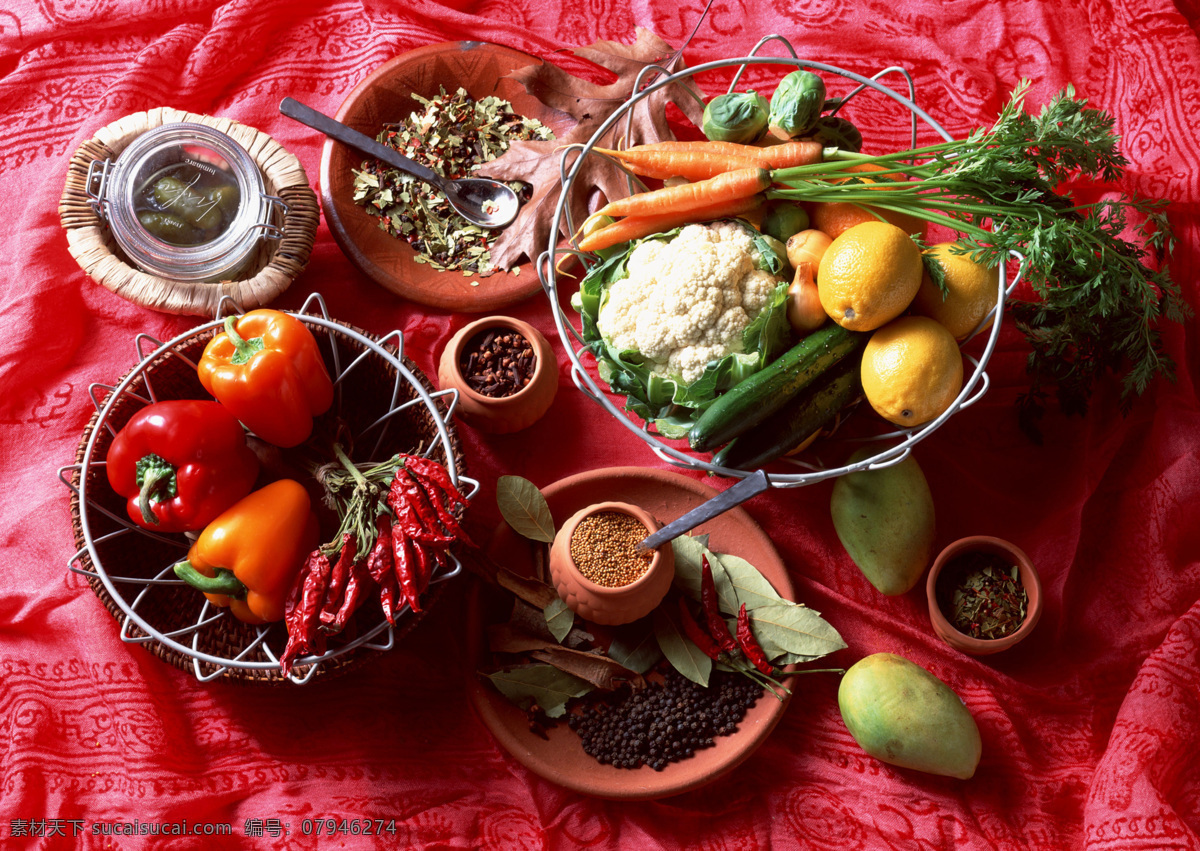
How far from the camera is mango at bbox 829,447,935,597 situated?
1.37 m

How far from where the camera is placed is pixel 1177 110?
5.09ft

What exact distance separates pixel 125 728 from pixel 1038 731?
1452mm

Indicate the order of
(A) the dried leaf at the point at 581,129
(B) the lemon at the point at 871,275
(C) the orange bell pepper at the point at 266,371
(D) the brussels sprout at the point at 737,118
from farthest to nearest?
(A) the dried leaf at the point at 581,129, (D) the brussels sprout at the point at 737,118, (C) the orange bell pepper at the point at 266,371, (B) the lemon at the point at 871,275

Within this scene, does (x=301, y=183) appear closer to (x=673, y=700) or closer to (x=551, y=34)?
(x=551, y=34)

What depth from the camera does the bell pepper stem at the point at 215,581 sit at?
3.97 ft

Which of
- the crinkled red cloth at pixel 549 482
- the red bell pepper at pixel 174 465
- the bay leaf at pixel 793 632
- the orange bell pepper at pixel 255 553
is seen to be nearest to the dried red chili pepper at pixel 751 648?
the bay leaf at pixel 793 632

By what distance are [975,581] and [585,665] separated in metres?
0.64

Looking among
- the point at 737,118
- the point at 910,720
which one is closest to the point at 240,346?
the point at 737,118

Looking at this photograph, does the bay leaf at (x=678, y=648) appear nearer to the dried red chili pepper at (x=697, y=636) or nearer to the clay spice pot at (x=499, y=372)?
the dried red chili pepper at (x=697, y=636)

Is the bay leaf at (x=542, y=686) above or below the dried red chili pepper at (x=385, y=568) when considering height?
below

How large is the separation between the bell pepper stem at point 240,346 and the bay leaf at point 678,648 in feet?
2.35

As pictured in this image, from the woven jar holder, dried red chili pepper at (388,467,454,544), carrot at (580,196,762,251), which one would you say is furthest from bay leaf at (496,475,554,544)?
the woven jar holder

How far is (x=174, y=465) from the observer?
A: 123 centimetres

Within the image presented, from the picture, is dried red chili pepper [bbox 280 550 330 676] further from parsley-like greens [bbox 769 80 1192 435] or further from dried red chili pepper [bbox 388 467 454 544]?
parsley-like greens [bbox 769 80 1192 435]
